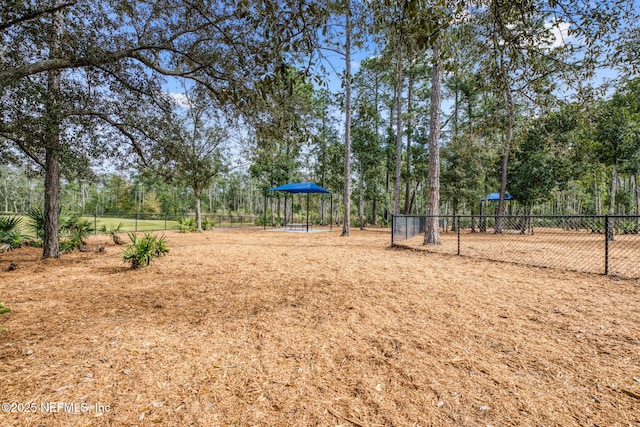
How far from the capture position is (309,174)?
3016 cm

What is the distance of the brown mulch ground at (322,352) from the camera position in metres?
1.73

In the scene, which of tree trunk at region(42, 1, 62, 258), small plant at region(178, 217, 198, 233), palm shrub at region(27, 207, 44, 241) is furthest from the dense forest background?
small plant at region(178, 217, 198, 233)

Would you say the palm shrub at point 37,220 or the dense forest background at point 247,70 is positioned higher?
the dense forest background at point 247,70

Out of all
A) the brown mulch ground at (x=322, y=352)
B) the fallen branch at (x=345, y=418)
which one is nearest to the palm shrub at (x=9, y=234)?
the brown mulch ground at (x=322, y=352)

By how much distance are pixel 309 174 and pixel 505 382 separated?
28.8 meters

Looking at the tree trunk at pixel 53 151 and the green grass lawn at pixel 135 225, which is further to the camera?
the green grass lawn at pixel 135 225

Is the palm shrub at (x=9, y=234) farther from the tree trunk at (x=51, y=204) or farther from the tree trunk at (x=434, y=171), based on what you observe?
the tree trunk at (x=434, y=171)

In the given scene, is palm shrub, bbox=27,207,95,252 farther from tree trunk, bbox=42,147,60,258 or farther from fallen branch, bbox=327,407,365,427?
fallen branch, bbox=327,407,365,427

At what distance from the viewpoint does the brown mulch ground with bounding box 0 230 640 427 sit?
1.73 m

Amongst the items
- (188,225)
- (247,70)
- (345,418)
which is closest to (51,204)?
(247,70)

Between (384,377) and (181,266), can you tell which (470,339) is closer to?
(384,377)

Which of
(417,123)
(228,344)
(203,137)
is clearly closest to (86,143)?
(228,344)

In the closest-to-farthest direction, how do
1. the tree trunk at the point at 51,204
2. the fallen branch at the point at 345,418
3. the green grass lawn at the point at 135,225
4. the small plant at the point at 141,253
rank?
1. the fallen branch at the point at 345,418
2. the small plant at the point at 141,253
3. the tree trunk at the point at 51,204
4. the green grass lawn at the point at 135,225

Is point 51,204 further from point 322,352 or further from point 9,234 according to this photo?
point 322,352
